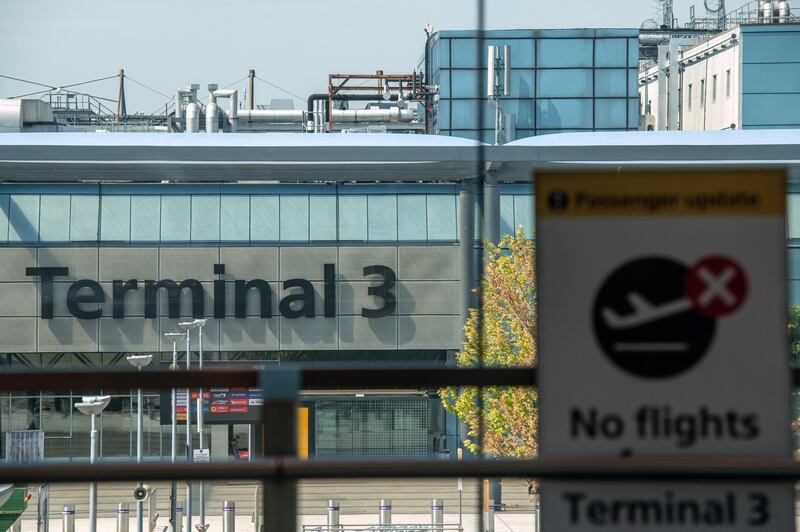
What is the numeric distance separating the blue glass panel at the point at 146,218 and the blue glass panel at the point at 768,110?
14944mm

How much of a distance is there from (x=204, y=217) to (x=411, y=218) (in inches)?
124

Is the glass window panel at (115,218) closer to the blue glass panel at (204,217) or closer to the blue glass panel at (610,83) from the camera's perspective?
the blue glass panel at (204,217)

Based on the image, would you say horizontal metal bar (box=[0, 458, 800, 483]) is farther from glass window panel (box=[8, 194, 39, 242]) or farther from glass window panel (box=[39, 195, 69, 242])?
glass window panel (box=[8, 194, 39, 242])

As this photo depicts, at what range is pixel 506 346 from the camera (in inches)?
429

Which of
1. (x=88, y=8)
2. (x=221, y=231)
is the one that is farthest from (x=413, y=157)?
(x=88, y=8)

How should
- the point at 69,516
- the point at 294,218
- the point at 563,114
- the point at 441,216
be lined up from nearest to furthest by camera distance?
the point at 69,516
the point at 441,216
the point at 294,218
the point at 563,114

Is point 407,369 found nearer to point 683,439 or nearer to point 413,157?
point 683,439

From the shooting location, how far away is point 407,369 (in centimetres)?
161

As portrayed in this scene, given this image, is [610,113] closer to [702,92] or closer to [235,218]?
[702,92]

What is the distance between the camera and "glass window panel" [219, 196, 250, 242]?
1731cm

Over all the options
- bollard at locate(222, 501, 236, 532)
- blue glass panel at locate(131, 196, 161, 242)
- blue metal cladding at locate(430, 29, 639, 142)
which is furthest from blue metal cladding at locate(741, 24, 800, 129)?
bollard at locate(222, 501, 236, 532)

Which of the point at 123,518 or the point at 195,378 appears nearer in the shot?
the point at 195,378

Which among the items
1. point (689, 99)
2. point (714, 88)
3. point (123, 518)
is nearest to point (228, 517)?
point (123, 518)

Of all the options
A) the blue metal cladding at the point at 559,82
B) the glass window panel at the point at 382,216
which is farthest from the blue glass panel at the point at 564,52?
the glass window panel at the point at 382,216
